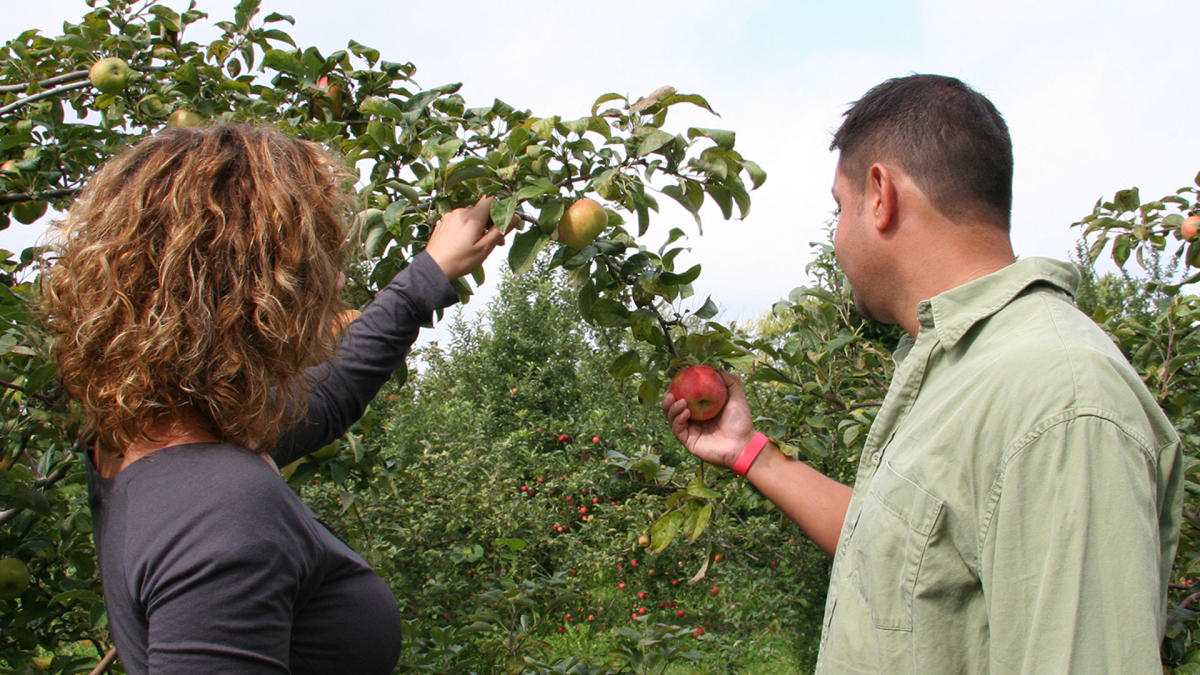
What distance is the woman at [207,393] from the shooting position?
0.84 m

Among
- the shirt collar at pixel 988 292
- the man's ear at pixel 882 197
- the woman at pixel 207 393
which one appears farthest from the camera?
the man's ear at pixel 882 197

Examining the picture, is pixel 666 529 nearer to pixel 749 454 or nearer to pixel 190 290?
pixel 749 454

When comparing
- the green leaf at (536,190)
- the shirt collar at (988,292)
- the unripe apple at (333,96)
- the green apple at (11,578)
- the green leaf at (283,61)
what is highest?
the green leaf at (283,61)

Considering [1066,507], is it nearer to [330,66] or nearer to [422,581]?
[330,66]

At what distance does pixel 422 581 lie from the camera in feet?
14.7

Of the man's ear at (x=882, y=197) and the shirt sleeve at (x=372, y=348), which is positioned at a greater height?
the man's ear at (x=882, y=197)

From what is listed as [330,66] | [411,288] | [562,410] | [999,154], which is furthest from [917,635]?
[562,410]

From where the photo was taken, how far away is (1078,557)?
746 mm

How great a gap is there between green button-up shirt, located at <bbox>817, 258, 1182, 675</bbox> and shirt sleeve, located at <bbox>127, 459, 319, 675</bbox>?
647mm

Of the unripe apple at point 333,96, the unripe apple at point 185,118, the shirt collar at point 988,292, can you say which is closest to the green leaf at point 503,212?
the shirt collar at point 988,292

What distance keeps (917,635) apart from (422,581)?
391 centimetres

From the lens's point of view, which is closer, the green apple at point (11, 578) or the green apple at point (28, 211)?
the green apple at point (11, 578)

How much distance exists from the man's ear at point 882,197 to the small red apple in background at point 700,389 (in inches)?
22.9

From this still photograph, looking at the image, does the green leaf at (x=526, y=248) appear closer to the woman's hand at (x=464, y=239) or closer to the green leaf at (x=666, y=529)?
the woman's hand at (x=464, y=239)
